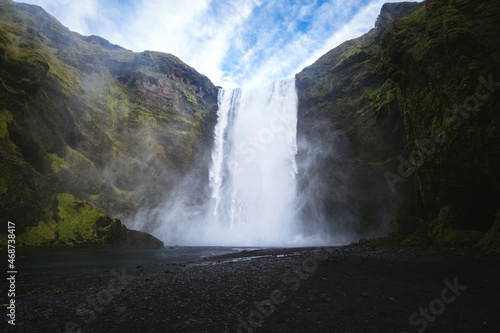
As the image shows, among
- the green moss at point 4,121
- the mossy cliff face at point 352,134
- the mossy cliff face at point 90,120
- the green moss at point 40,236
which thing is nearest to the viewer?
the green moss at point 40,236

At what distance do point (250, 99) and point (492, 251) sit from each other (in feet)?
175

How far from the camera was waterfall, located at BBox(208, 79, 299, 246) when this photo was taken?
47.1m

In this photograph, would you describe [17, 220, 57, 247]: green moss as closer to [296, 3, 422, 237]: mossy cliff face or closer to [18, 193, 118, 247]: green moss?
[18, 193, 118, 247]: green moss

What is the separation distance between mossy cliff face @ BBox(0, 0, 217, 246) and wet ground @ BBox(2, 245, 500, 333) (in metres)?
21.4

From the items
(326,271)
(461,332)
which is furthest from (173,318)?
(326,271)

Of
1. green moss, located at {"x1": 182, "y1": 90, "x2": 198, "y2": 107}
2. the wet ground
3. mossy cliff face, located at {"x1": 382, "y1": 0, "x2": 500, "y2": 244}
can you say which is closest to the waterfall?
green moss, located at {"x1": 182, "y1": 90, "x2": 198, "y2": 107}

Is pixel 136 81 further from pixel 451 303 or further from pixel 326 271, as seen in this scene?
pixel 451 303

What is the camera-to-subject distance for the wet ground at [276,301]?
5051mm

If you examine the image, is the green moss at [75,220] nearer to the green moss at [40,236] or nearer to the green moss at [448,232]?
the green moss at [40,236]

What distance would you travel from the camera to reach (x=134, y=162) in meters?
45.1

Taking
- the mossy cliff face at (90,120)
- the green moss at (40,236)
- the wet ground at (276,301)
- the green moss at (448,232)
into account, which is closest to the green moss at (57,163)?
the mossy cliff face at (90,120)

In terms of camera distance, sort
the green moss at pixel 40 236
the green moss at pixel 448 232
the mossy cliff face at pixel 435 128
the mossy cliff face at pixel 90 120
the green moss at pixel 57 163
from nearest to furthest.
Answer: the mossy cliff face at pixel 435 128, the green moss at pixel 448 232, the green moss at pixel 40 236, the mossy cliff face at pixel 90 120, the green moss at pixel 57 163

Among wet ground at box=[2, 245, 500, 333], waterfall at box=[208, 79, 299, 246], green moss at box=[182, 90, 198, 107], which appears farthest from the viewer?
green moss at box=[182, 90, 198, 107]

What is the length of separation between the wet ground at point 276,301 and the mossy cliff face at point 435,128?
6.28 meters
